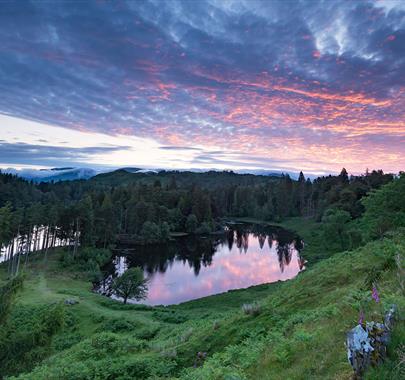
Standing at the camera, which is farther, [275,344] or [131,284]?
[131,284]

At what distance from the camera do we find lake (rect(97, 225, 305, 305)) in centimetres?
5911

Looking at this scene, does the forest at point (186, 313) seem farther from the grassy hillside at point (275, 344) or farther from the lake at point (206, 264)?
the lake at point (206, 264)

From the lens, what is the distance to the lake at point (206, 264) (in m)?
59.1

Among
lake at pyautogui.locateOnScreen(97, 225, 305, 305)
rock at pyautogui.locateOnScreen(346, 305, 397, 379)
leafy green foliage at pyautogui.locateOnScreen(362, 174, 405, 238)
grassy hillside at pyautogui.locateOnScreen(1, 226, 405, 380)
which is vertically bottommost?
lake at pyautogui.locateOnScreen(97, 225, 305, 305)

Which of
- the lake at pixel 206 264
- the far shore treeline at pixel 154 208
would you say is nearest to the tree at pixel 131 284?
the lake at pixel 206 264

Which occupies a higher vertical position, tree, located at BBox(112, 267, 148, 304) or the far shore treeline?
the far shore treeline

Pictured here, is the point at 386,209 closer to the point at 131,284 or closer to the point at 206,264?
the point at 131,284

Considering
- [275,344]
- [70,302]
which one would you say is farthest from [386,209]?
[70,302]

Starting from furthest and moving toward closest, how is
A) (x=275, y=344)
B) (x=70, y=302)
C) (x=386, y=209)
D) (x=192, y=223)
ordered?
(x=192, y=223) → (x=386, y=209) → (x=70, y=302) → (x=275, y=344)

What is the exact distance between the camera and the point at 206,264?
7681cm

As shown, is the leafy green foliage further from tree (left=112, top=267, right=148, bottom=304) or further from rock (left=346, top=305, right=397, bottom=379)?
rock (left=346, top=305, right=397, bottom=379)

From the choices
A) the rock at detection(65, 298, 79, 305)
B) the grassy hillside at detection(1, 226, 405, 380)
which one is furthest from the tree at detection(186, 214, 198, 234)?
the grassy hillside at detection(1, 226, 405, 380)

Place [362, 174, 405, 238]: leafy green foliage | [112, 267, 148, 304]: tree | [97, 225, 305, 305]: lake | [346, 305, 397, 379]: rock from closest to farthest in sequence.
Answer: [346, 305, 397, 379]: rock → [362, 174, 405, 238]: leafy green foliage → [112, 267, 148, 304]: tree → [97, 225, 305, 305]: lake

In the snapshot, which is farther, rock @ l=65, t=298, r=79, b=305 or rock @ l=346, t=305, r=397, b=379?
rock @ l=65, t=298, r=79, b=305
